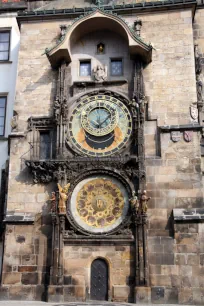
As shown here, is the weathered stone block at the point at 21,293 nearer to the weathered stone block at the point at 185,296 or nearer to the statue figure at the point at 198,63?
the weathered stone block at the point at 185,296

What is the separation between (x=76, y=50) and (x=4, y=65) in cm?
363

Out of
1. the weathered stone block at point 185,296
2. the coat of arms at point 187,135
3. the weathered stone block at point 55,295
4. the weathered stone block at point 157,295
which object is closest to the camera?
the weathered stone block at point 185,296

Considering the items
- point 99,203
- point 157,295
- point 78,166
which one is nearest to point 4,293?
point 99,203

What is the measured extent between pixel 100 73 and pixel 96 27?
1.73 m

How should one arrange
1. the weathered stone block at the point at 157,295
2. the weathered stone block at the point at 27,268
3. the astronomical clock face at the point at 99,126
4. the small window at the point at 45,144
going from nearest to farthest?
1. the weathered stone block at the point at 157,295
2. the weathered stone block at the point at 27,268
3. the astronomical clock face at the point at 99,126
4. the small window at the point at 45,144

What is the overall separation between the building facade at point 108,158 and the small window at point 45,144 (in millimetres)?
A: 37

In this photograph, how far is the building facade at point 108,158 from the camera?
43.2ft

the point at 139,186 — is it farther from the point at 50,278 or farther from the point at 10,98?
the point at 10,98

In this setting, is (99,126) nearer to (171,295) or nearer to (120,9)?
(120,9)

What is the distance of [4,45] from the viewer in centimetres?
1827

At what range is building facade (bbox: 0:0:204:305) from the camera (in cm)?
1316

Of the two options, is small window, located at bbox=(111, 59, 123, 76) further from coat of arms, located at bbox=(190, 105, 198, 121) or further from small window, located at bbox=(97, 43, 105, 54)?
coat of arms, located at bbox=(190, 105, 198, 121)

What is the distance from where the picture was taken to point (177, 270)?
1295 centimetres

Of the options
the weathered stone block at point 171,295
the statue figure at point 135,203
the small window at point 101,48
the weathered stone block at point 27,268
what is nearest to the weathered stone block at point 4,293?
the weathered stone block at point 27,268
